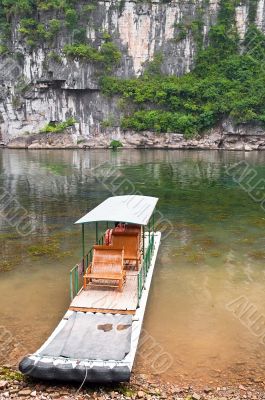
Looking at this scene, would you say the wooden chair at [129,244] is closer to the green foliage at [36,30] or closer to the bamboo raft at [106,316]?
the bamboo raft at [106,316]

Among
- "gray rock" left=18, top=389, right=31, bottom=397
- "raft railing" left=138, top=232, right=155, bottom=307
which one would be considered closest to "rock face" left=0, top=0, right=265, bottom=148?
"raft railing" left=138, top=232, right=155, bottom=307

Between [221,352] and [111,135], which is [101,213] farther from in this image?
[111,135]

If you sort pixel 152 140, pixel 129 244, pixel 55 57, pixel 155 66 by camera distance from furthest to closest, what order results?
pixel 155 66, pixel 152 140, pixel 55 57, pixel 129 244

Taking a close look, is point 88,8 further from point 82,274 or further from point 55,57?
point 82,274

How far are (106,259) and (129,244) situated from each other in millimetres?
1210

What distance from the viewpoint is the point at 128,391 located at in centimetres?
721

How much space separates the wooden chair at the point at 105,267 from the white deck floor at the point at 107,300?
26 centimetres

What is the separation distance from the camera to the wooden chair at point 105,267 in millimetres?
10297

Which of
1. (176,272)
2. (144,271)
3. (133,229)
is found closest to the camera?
(144,271)

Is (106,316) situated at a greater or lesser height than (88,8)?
lesser

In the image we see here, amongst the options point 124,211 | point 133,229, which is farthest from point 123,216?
point 133,229

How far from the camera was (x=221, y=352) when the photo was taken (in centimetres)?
864

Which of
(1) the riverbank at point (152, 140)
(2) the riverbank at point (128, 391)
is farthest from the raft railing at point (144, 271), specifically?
(1) the riverbank at point (152, 140)

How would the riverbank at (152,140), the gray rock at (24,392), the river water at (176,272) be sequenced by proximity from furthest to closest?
the riverbank at (152,140) → the river water at (176,272) → the gray rock at (24,392)
